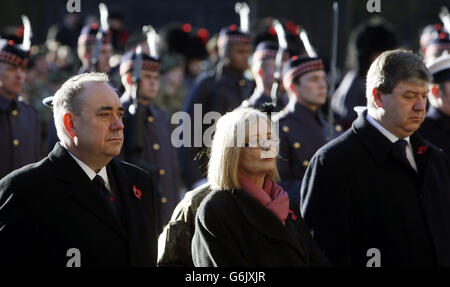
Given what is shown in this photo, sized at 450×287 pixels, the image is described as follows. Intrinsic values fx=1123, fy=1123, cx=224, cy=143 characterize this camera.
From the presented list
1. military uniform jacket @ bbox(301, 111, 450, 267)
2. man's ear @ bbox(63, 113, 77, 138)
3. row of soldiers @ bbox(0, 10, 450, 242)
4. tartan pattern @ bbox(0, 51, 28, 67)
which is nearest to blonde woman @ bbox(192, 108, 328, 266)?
military uniform jacket @ bbox(301, 111, 450, 267)

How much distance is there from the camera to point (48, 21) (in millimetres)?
21109

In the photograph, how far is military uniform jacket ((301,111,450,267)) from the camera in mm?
5988

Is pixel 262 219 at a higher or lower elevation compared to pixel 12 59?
lower

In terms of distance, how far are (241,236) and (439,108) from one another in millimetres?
2940

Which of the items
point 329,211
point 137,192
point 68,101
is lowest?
point 329,211

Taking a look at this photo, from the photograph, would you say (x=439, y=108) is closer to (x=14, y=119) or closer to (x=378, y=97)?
(x=378, y=97)

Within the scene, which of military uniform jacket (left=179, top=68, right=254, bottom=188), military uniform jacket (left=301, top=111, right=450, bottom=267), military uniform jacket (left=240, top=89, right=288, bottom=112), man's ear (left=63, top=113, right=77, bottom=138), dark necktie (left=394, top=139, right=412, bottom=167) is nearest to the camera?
man's ear (left=63, top=113, right=77, bottom=138)

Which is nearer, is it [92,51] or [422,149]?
[422,149]

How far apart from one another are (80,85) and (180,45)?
1111 cm

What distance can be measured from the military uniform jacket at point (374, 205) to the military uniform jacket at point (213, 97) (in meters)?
5.01

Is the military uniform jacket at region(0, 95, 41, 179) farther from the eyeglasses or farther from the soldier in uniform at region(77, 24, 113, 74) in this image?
the eyeglasses

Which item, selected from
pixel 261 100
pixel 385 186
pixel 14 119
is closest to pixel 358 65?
pixel 261 100

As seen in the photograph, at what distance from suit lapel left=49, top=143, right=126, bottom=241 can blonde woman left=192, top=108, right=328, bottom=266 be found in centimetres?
43

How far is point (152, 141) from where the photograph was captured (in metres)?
9.34
